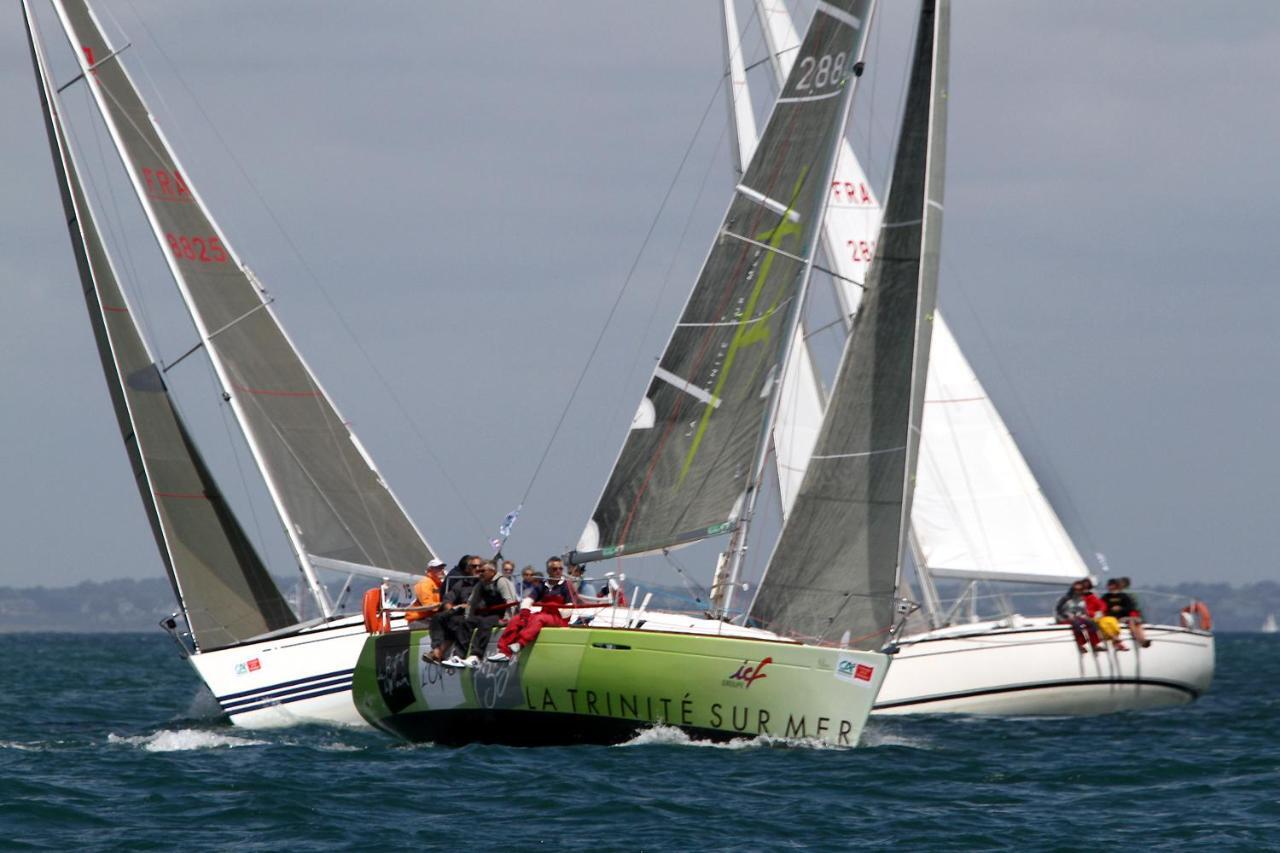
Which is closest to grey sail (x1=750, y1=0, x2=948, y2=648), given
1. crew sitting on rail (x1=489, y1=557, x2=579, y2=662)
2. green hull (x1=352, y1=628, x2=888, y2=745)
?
green hull (x1=352, y1=628, x2=888, y2=745)

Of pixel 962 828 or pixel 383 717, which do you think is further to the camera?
pixel 383 717

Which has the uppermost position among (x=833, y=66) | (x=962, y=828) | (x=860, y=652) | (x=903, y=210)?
(x=833, y=66)

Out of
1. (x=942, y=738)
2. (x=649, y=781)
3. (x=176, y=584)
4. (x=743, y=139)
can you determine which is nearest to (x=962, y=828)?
(x=649, y=781)

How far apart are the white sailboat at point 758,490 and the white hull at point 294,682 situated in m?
2.43

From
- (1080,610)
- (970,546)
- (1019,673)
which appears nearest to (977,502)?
(970,546)

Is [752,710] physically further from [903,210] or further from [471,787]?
[903,210]

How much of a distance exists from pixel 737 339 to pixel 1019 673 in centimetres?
632

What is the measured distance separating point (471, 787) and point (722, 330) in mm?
6226

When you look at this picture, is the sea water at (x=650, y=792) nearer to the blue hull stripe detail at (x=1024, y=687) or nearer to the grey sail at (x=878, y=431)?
the blue hull stripe detail at (x=1024, y=687)

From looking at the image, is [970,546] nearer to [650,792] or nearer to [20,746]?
[650,792]

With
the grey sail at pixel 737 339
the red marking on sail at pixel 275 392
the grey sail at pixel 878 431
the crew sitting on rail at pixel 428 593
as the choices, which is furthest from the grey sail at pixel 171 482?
the grey sail at pixel 878 431

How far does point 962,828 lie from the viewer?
1445 cm

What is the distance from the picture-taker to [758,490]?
64.2 ft

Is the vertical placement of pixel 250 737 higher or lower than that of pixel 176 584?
lower
